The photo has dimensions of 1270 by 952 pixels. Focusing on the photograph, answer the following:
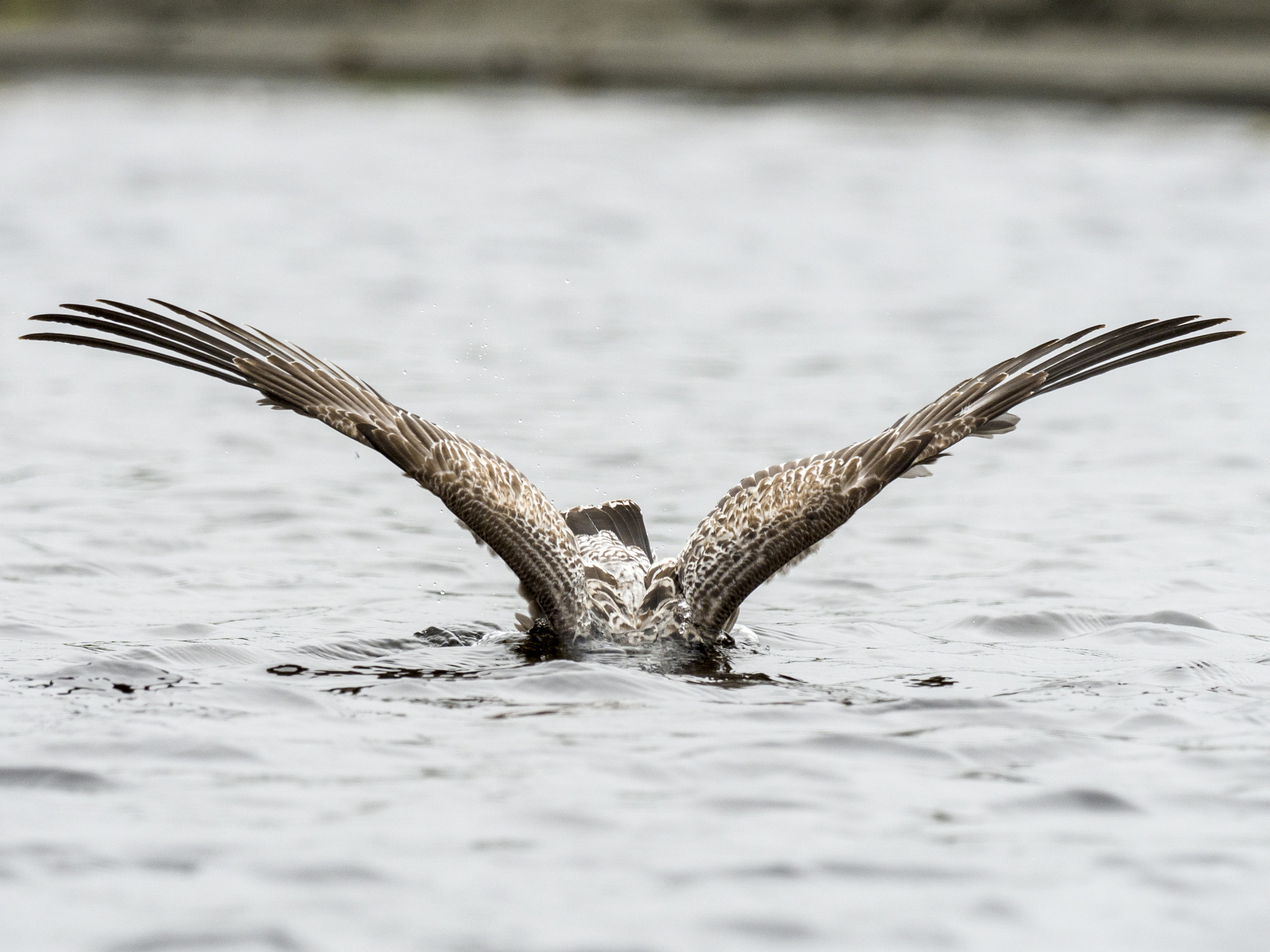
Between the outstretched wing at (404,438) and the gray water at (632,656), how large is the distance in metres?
0.52

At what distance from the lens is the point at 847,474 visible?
937cm

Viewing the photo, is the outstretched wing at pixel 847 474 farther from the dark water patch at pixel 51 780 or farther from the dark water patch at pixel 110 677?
the dark water patch at pixel 51 780

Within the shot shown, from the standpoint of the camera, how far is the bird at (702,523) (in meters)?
9.19

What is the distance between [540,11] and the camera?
38.6 metres

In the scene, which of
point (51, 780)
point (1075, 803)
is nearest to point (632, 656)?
point (1075, 803)

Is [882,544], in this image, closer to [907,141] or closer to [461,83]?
[907,141]

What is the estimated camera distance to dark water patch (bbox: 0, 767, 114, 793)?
283 inches

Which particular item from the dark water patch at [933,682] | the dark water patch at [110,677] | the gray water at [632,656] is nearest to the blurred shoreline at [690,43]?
the gray water at [632,656]

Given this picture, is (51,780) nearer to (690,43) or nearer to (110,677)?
(110,677)

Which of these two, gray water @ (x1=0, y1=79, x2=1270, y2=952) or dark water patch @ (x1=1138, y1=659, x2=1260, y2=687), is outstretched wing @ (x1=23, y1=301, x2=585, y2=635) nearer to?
gray water @ (x1=0, y1=79, x2=1270, y2=952)

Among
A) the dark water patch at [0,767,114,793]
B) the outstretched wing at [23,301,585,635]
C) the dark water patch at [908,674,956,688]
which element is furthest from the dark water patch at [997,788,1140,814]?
the dark water patch at [0,767,114,793]

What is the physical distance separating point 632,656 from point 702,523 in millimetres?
712

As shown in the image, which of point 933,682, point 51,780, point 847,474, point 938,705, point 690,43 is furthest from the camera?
point 690,43

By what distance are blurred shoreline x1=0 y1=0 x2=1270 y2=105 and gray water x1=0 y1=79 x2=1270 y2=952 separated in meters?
10.3
